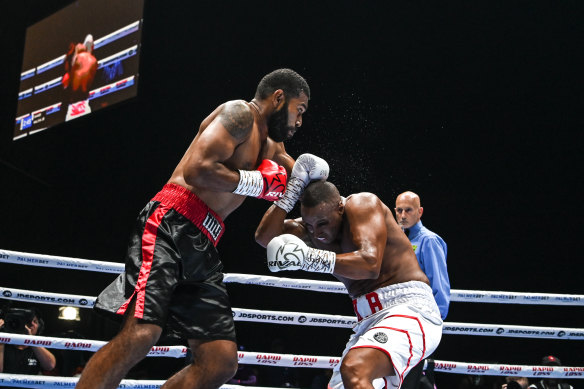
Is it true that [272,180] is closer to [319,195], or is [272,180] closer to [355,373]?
[319,195]

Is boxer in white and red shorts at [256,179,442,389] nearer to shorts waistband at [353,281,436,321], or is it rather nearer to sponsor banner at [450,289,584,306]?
shorts waistband at [353,281,436,321]

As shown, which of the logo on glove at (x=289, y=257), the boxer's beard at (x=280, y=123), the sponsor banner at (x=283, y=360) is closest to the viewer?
the logo on glove at (x=289, y=257)

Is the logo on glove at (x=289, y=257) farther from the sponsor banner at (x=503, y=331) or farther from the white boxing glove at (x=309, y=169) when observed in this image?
the sponsor banner at (x=503, y=331)

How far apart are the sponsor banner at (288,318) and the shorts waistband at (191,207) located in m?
1.09

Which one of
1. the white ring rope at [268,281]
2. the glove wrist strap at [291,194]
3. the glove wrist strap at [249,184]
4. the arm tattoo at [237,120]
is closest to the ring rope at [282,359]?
the white ring rope at [268,281]

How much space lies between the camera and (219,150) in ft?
7.97

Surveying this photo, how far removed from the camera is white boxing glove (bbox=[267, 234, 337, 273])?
7.78 feet

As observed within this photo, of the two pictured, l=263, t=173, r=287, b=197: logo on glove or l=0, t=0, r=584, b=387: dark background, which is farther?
l=0, t=0, r=584, b=387: dark background

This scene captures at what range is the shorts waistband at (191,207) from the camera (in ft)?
8.08

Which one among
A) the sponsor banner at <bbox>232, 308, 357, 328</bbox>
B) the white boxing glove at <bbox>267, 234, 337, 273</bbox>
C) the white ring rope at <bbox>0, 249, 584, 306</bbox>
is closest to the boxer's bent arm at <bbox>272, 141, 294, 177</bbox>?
the white boxing glove at <bbox>267, 234, 337, 273</bbox>

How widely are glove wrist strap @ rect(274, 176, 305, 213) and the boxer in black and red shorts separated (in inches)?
6.6

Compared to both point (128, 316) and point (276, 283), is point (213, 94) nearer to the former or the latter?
point (276, 283)

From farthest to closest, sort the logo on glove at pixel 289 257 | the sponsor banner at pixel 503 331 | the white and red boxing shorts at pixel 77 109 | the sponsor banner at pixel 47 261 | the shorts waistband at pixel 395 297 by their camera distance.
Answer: the white and red boxing shorts at pixel 77 109
the sponsor banner at pixel 503 331
the sponsor banner at pixel 47 261
the shorts waistband at pixel 395 297
the logo on glove at pixel 289 257

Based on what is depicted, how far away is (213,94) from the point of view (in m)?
9.61
